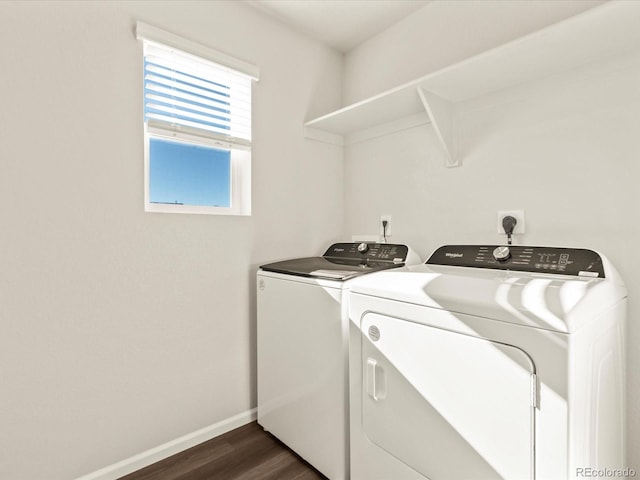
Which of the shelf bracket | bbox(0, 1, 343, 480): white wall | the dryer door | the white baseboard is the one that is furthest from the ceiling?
the white baseboard

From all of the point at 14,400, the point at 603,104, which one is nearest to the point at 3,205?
the point at 14,400

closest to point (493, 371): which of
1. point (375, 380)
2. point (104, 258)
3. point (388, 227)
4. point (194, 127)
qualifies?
point (375, 380)

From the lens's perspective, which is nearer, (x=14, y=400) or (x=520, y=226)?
(x=14, y=400)

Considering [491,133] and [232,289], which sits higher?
[491,133]

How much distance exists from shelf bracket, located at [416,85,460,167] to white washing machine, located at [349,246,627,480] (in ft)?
2.06

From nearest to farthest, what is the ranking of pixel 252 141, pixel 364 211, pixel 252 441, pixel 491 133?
pixel 491 133 < pixel 252 441 < pixel 252 141 < pixel 364 211

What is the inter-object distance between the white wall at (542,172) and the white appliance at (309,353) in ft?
1.25

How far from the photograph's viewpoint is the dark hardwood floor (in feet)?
5.15

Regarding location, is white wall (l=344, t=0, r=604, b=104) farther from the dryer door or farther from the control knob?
the dryer door

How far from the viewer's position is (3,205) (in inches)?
50.9

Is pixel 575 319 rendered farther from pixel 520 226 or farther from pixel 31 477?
pixel 31 477

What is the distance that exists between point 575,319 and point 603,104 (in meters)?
1.08

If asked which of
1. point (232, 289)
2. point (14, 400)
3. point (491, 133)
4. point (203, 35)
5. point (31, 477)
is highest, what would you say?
point (203, 35)

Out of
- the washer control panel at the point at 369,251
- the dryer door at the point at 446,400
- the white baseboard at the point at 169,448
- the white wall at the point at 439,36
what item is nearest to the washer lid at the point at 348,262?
the washer control panel at the point at 369,251
